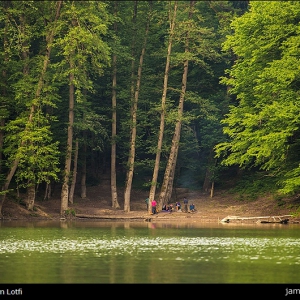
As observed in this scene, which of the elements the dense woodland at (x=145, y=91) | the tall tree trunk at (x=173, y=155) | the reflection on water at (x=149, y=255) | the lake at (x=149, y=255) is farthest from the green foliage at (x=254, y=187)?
the reflection on water at (x=149, y=255)

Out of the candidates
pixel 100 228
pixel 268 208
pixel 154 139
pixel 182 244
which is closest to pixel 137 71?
pixel 154 139

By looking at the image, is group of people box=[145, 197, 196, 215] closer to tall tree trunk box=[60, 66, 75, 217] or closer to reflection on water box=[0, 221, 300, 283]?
tall tree trunk box=[60, 66, 75, 217]

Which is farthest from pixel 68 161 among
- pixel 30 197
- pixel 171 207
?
pixel 171 207

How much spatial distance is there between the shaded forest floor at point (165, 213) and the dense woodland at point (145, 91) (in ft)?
3.45

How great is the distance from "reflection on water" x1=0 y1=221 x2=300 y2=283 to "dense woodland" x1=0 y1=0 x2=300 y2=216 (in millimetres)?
8282

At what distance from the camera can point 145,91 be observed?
2611 inches

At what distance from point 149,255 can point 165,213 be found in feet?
99.1

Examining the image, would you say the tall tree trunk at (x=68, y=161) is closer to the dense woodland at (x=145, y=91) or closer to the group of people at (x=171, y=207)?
the dense woodland at (x=145, y=91)

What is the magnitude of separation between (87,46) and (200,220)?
48.3ft

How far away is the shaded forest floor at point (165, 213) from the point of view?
179 ft

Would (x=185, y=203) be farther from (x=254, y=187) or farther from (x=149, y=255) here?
(x=149, y=255)

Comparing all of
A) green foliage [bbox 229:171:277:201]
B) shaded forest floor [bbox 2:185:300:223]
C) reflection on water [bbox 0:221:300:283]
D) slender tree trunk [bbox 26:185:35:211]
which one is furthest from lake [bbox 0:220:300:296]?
green foliage [bbox 229:171:277:201]

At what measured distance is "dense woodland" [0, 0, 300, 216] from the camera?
5122 cm

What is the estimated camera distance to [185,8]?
2549 inches
